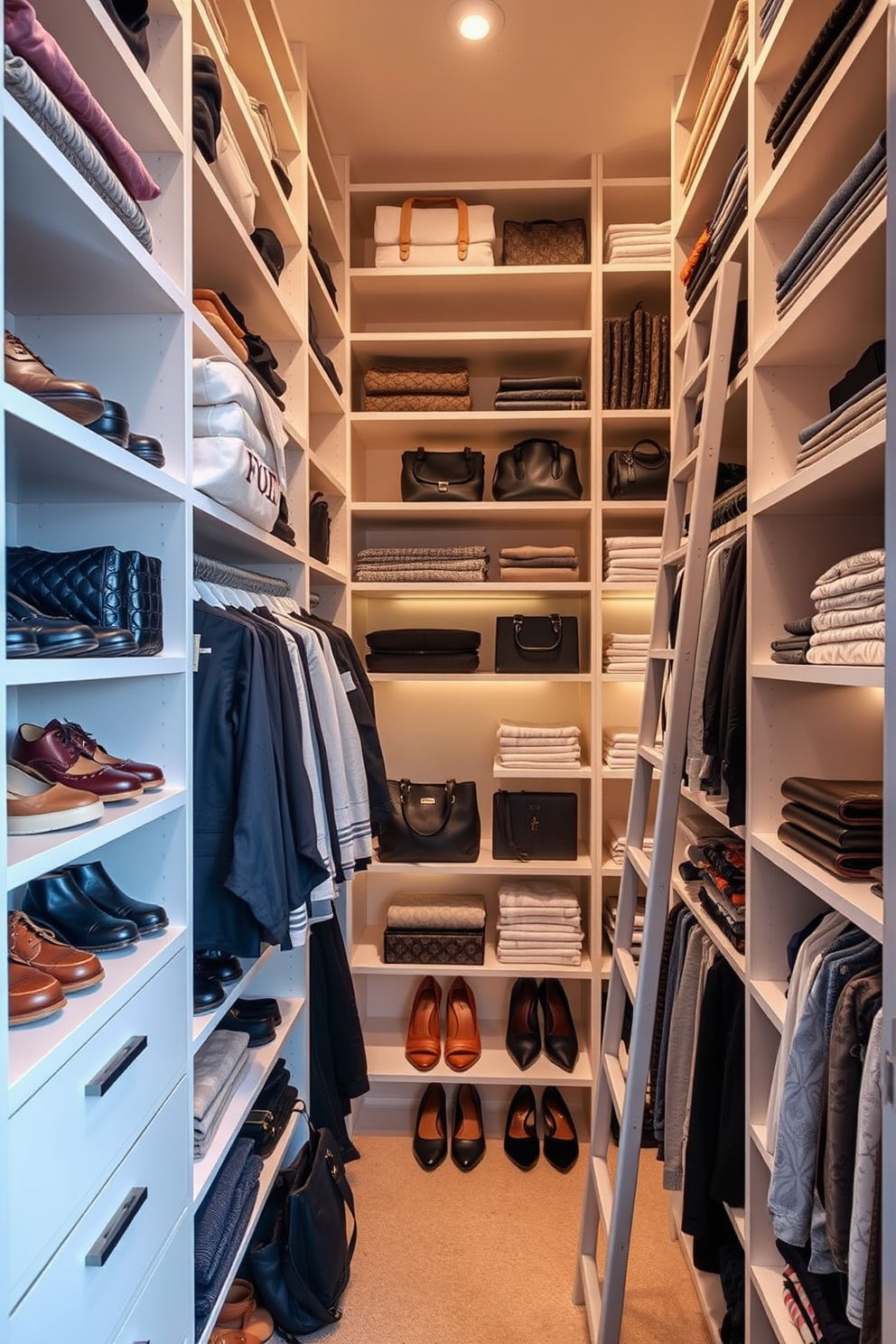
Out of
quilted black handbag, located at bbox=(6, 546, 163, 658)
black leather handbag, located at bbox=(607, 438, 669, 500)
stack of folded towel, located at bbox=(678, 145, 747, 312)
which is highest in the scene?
stack of folded towel, located at bbox=(678, 145, 747, 312)

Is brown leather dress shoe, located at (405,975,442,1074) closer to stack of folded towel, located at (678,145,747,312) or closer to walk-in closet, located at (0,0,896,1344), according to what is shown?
walk-in closet, located at (0,0,896,1344)

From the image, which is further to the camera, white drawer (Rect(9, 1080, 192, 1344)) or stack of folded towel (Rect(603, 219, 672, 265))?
stack of folded towel (Rect(603, 219, 672, 265))

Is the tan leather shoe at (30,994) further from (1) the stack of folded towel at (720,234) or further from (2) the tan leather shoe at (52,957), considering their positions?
(1) the stack of folded towel at (720,234)

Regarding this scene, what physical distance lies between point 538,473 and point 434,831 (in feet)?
3.90


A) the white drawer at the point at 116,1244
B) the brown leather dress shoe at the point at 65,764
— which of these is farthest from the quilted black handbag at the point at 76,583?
the white drawer at the point at 116,1244

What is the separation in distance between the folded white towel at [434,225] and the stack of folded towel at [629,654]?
1.31 metres

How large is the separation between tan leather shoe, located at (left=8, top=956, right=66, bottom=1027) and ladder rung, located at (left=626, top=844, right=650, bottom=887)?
1.15 m

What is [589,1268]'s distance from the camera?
71.0 inches

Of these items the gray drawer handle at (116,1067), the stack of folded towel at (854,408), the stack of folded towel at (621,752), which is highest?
the stack of folded towel at (854,408)

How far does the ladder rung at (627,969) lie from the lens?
1737 mm

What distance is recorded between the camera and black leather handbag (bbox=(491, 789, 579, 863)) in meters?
2.57

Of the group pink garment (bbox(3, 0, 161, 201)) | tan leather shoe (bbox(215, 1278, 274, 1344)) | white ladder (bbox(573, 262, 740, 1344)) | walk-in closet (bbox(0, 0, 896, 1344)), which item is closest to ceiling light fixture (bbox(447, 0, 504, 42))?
walk-in closet (bbox(0, 0, 896, 1344))

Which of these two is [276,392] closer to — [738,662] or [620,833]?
[738,662]

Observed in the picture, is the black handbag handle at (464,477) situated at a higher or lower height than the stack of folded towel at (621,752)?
higher
